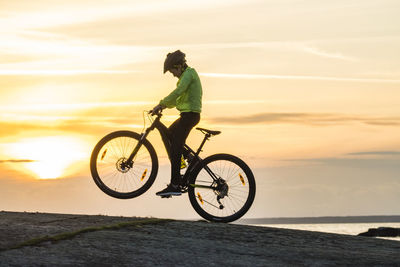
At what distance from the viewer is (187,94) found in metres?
11.5

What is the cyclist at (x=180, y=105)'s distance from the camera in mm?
11383

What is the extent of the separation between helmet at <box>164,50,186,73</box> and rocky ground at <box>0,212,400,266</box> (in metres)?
2.62

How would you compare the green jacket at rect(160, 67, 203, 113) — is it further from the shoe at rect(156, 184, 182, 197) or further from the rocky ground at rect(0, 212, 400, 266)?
the rocky ground at rect(0, 212, 400, 266)

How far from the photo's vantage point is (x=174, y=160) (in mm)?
11656

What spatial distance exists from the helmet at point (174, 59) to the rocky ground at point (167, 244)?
2.62 metres

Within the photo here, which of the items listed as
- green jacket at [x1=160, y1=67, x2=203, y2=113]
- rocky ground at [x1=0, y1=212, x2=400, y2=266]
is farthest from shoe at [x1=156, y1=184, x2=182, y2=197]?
green jacket at [x1=160, y1=67, x2=203, y2=113]

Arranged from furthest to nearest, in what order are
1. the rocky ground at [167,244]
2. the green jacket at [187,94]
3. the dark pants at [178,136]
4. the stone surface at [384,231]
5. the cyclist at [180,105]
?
1. the stone surface at [384,231]
2. the dark pants at [178,136]
3. the cyclist at [180,105]
4. the green jacket at [187,94]
5. the rocky ground at [167,244]

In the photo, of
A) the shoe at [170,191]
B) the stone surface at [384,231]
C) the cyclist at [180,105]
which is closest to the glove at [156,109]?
the cyclist at [180,105]

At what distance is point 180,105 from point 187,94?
25 centimetres

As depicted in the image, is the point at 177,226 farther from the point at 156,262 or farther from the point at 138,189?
the point at 156,262

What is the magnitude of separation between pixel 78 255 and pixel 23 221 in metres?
2.81

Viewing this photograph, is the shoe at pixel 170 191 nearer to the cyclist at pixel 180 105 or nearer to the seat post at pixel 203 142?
the cyclist at pixel 180 105

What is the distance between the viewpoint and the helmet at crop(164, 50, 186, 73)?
11.4m

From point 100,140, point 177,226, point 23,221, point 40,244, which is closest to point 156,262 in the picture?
point 40,244
